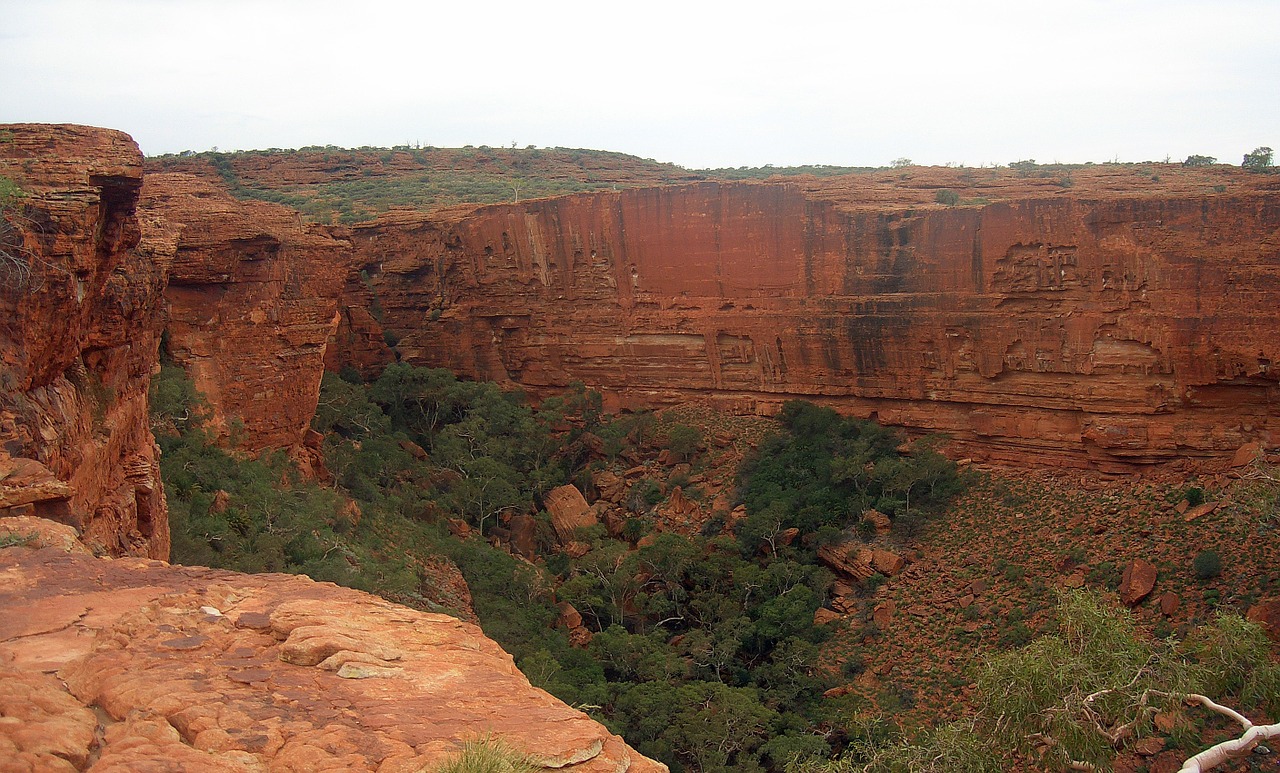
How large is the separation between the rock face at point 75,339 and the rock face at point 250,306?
21.1 feet

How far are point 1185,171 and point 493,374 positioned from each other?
25563mm

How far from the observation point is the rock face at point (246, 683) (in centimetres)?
479

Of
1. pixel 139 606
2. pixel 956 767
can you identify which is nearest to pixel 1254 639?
pixel 956 767

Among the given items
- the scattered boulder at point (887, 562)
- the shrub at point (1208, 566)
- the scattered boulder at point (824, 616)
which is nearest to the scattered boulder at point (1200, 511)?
the shrub at point (1208, 566)

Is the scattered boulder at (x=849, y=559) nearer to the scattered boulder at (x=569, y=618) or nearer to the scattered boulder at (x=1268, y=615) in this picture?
the scattered boulder at (x=569, y=618)

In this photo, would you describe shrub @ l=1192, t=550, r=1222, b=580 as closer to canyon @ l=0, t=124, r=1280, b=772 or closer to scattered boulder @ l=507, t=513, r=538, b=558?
canyon @ l=0, t=124, r=1280, b=772

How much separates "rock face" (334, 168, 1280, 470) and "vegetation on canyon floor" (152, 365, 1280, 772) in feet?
4.94

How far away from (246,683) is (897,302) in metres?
23.9

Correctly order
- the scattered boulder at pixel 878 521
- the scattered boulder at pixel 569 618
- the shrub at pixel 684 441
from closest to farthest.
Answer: the scattered boulder at pixel 569 618
the scattered boulder at pixel 878 521
the shrub at pixel 684 441

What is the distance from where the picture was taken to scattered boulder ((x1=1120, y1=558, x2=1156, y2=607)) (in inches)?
774

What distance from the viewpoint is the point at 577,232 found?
3300cm

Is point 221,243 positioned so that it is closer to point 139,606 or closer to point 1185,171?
point 139,606

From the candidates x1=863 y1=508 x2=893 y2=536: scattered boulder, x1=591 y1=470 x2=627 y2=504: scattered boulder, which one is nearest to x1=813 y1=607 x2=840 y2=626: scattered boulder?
x1=863 y1=508 x2=893 y2=536: scattered boulder

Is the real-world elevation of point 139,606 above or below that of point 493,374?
above
